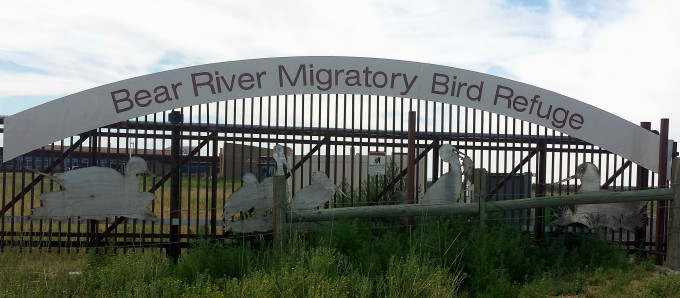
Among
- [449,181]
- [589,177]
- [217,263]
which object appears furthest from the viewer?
[589,177]

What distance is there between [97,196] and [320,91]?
347 cm

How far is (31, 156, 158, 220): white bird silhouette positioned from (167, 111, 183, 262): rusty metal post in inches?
12.2

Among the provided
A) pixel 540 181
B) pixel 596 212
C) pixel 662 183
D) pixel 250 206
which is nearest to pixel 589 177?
pixel 596 212

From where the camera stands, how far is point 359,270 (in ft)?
22.7

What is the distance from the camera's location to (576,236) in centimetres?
962

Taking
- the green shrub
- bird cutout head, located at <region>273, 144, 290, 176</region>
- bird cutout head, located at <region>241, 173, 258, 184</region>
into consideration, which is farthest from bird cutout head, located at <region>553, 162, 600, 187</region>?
the green shrub

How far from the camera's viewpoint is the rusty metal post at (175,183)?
29.1ft

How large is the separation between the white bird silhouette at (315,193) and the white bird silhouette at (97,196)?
207cm

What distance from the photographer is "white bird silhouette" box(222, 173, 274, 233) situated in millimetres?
8797

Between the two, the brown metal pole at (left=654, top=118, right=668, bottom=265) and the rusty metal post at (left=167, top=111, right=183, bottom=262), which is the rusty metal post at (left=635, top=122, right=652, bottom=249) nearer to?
the brown metal pole at (left=654, top=118, right=668, bottom=265)

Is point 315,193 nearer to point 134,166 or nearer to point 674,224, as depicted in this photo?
point 134,166

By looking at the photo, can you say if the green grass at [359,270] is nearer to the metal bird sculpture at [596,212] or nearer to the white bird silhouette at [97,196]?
the white bird silhouette at [97,196]

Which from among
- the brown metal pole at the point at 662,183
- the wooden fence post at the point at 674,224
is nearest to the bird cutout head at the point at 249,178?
the wooden fence post at the point at 674,224

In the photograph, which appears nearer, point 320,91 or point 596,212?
point 320,91
